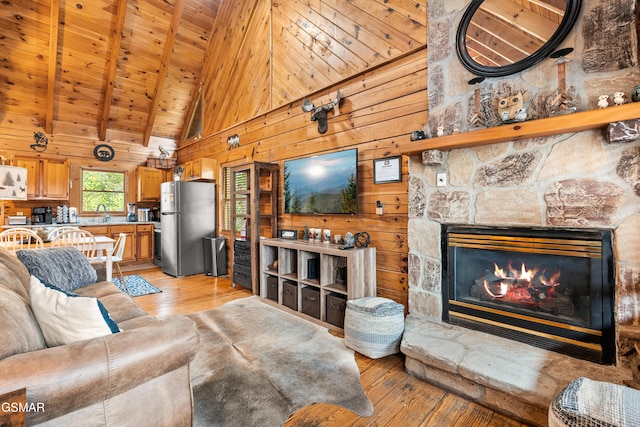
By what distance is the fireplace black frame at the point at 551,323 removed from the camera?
5.77 ft

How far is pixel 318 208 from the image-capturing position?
11.3 ft

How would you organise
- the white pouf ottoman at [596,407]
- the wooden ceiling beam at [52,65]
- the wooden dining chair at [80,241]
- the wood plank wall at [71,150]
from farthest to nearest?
the wood plank wall at [71,150] < the wooden ceiling beam at [52,65] < the wooden dining chair at [80,241] < the white pouf ottoman at [596,407]

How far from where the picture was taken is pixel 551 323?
1.95m

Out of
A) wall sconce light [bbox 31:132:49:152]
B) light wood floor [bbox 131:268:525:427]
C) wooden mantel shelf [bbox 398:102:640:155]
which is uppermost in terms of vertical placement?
wall sconce light [bbox 31:132:49:152]

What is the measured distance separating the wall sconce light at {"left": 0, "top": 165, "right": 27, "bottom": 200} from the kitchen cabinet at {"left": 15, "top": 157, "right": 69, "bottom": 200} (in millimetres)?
3121

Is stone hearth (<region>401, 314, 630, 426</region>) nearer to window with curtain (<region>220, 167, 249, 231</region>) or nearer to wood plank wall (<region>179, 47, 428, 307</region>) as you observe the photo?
wood plank wall (<region>179, 47, 428, 307</region>)

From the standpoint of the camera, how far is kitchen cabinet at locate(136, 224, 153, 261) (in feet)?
18.9

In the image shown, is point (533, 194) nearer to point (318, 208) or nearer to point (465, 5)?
point (465, 5)

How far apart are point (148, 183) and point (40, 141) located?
1.80m

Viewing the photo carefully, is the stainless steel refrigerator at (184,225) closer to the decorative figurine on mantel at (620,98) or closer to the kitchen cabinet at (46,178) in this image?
the kitchen cabinet at (46,178)

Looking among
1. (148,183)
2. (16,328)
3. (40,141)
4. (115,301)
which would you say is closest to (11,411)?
(16,328)

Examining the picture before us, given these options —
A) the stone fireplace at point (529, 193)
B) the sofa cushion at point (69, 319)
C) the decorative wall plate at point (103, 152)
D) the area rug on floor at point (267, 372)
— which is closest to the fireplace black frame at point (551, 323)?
Answer: the stone fireplace at point (529, 193)

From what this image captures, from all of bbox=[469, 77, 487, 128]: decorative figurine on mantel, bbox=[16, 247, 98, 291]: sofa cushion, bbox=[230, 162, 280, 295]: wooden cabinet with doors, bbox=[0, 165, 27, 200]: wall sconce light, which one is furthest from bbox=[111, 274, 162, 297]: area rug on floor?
bbox=[469, 77, 487, 128]: decorative figurine on mantel

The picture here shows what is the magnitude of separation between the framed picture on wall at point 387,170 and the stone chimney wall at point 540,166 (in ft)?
0.72
